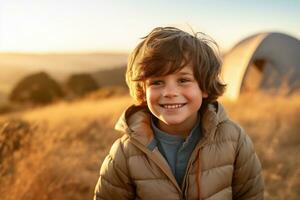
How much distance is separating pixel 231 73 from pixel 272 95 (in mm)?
1426

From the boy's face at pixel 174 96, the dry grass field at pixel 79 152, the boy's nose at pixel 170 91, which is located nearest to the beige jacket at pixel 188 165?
the boy's face at pixel 174 96

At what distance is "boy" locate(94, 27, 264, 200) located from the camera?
208cm

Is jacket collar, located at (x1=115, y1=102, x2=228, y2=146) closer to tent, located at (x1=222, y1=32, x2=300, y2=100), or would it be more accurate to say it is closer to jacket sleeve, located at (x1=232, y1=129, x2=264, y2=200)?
jacket sleeve, located at (x1=232, y1=129, x2=264, y2=200)

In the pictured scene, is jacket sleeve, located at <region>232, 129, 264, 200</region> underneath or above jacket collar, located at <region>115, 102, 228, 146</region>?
underneath

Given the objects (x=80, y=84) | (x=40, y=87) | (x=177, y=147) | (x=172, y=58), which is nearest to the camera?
(x=172, y=58)

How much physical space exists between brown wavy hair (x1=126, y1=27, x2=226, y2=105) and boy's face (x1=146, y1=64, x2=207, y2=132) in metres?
0.03

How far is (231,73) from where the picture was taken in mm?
9992

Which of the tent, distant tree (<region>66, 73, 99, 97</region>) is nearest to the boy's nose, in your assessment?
the tent

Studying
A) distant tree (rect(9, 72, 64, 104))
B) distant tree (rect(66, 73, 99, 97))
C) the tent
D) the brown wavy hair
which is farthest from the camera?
distant tree (rect(66, 73, 99, 97))

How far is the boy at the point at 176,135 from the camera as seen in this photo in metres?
2.08

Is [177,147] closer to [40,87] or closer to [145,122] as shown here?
[145,122]

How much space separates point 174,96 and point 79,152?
316 centimetres

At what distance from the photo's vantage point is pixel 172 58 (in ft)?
6.67

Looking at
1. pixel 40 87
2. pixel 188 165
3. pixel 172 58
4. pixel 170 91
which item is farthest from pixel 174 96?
pixel 40 87
